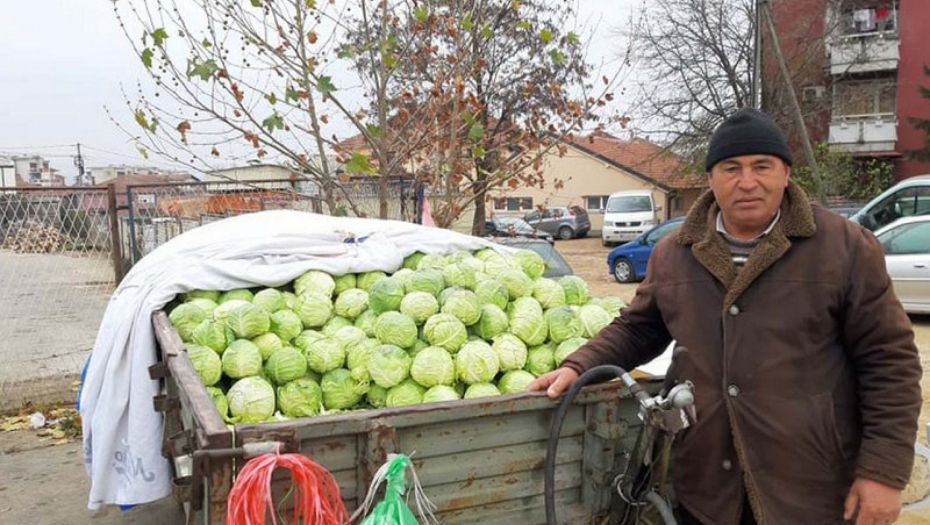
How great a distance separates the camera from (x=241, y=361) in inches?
121

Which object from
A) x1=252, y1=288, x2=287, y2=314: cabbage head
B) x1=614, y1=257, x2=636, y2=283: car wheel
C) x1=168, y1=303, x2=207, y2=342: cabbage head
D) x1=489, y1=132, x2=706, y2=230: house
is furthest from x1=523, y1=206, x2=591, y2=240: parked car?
x1=168, y1=303, x2=207, y2=342: cabbage head

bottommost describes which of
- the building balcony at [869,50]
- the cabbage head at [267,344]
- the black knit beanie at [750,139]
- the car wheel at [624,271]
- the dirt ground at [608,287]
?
the dirt ground at [608,287]

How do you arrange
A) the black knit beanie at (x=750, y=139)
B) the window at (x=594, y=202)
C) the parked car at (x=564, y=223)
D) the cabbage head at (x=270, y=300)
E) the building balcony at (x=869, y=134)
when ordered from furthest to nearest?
the window at (x=594, y=202) < the parked car at (x=564, y=223) < the building balcony at (x=869, y=134) < the cabbage head at (x=270, y=300) < the black knit beanie at (x=750, y=139)

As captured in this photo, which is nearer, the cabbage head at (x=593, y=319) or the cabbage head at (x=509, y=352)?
the cabbage head at (x=509, y=352)

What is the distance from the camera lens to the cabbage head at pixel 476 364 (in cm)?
305

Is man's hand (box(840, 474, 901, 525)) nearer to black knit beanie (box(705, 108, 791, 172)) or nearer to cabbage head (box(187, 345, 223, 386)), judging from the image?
black knit beanie (box(705, 108, 791, 172))

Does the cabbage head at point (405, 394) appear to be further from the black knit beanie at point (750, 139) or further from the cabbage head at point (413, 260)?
the black knit beanie at point (750, 139)

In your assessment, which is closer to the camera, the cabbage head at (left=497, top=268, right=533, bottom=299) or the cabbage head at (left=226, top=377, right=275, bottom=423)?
the cabbage head at (left=226, top=377, right=275, bottom=423)

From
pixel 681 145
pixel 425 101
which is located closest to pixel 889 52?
pixel 681 145

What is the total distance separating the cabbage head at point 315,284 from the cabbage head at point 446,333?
2.46ft

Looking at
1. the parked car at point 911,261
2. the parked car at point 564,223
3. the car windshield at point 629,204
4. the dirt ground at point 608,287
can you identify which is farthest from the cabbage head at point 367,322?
the parked car at point 564,223

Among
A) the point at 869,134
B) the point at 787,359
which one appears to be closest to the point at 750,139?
the point at 787,359

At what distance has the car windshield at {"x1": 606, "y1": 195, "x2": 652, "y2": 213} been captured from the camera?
28594 millimetres

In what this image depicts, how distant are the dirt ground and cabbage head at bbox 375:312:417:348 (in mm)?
3364
